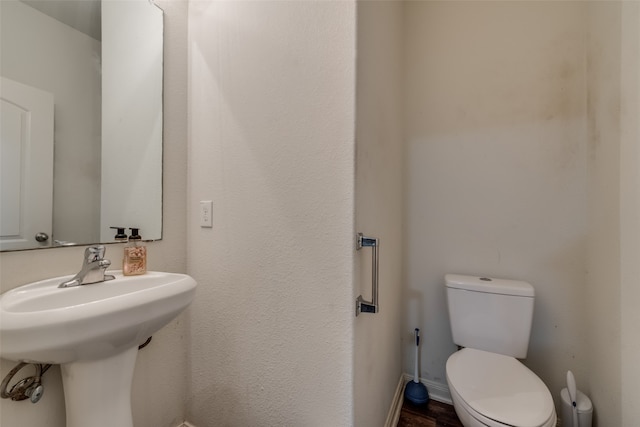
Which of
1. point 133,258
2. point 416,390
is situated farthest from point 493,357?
point 133,258

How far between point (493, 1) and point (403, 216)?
1.34 metres

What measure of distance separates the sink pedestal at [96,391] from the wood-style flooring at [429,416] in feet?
4.28

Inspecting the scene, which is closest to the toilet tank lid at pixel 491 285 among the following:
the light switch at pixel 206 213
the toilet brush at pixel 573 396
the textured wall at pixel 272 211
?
the toilet brush at pixel 573 396

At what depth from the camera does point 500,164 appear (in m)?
1.41

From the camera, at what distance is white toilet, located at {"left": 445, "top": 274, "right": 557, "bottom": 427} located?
0.89m

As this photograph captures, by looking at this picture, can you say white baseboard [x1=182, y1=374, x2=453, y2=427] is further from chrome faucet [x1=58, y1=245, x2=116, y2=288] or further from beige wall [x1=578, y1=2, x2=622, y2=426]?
chrome faucet [x1=58, y1=245, x2=116, y2=288]

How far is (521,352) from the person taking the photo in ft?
4.04

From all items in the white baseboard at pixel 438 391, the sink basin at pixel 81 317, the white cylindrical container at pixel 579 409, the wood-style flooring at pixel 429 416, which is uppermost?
the sink basin at pixel 81 317

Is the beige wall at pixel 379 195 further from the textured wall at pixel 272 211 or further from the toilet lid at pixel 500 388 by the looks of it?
the toilet lid at pixel 500 388

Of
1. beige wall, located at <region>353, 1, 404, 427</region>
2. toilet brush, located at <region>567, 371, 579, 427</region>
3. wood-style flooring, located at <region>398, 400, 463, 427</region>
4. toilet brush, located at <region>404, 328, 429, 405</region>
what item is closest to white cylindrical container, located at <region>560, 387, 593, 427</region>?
toilet brush, located at <region>567, 371, 579, 427</region>

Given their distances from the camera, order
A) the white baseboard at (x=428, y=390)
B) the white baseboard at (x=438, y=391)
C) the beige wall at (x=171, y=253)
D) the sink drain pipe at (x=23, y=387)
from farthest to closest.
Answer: the white baseboard at (x=438, y=391)
the white baseboard at (x=428, y=390)
the beige wall at (x=171, y=253)
the sink drain pipe at (x=23, y=387)

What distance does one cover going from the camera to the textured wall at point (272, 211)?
80 centimetres

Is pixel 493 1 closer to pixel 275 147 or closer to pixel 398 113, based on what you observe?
pixel 398 113

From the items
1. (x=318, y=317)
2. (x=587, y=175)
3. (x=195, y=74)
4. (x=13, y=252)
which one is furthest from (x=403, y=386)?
(x=195, y=74)
